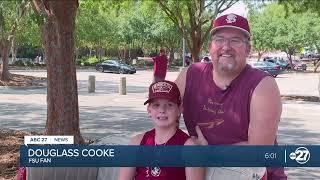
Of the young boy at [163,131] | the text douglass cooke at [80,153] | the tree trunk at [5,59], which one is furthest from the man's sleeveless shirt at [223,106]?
the tree trunk at [5,59]

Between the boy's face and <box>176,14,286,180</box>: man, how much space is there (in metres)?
0.09

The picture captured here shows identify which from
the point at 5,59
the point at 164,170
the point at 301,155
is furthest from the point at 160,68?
the point at 5,59

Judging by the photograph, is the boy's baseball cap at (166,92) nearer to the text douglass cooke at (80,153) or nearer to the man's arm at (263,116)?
the man's arm at (263,116)

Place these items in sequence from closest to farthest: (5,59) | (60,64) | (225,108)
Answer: (225,108) < (60,64) < (5,59)

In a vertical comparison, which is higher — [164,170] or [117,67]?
[164,170]

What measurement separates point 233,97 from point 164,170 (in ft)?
1.80

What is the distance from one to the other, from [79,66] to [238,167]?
55.1 m

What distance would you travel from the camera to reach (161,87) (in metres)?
3.12

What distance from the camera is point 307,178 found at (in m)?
7.38

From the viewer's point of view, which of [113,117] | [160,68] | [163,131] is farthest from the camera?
[113,117]

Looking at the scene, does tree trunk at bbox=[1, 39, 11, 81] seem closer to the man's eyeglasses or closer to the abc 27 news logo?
the man's eyeglasses

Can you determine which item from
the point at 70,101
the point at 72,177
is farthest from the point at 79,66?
the point at 72,177

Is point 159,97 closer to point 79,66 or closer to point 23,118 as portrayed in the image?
point 23,118

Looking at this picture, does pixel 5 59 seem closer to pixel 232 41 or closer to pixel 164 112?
pixel 164 112
